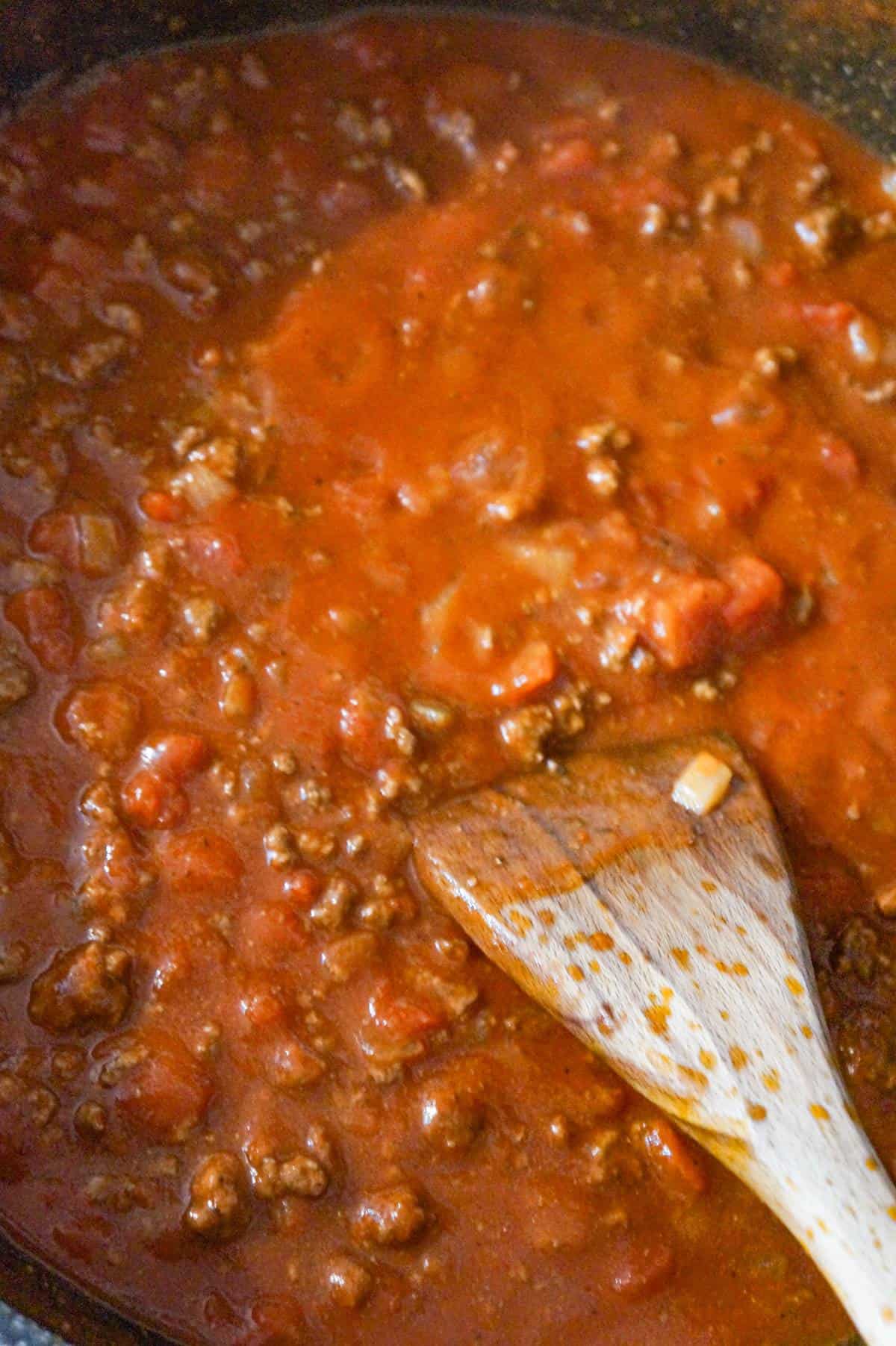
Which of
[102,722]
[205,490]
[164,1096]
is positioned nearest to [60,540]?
[205,490]

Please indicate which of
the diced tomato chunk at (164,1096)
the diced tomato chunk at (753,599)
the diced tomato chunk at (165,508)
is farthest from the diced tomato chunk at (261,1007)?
the diced tomato chunk at (753,599)

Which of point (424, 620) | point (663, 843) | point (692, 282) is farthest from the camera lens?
point (692, 282)

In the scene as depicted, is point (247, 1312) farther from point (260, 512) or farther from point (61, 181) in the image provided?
point (61, 181)

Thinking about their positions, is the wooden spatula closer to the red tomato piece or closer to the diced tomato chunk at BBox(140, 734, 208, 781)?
the red tomato piece

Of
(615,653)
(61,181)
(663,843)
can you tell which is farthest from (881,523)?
(61,181)

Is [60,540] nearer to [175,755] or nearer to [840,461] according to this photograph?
[175,755]

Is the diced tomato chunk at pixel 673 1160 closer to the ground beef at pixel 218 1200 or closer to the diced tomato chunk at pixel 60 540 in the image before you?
the ground beef at pixel 218 1200
